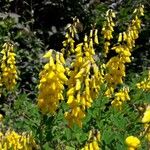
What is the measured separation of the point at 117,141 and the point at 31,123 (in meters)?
0.97

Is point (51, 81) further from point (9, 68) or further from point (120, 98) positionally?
point (9, 68)

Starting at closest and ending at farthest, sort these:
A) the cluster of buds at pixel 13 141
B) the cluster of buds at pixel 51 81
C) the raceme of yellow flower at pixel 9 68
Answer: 1. the cluster of buds at pixel 13 141
2. the cluster of buds at pixel 51 81
3. the raceme of yellow flower at pixel 9 68

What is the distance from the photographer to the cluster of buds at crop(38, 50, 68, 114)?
400 cm

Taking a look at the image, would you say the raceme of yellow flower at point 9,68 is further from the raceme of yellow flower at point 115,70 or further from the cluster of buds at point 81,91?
Answer: the cluster of buds at point 81,91

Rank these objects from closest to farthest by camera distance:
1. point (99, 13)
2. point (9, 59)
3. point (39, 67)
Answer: point (9, 59) < point (39, 67) < point (99, 13)

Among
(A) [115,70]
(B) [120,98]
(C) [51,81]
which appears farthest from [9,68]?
(C) [51,81]

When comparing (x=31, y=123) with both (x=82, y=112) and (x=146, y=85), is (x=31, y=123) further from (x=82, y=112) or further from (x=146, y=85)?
(x=146, y=85)

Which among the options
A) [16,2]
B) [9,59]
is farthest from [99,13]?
[9,59]

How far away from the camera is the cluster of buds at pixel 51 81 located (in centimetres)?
400

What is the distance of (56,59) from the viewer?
4023mm

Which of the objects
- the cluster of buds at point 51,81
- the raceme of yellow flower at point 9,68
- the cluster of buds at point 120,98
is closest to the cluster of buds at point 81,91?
the cluster of buds at point 51,81

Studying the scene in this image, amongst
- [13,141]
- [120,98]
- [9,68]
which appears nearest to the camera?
[13,141]

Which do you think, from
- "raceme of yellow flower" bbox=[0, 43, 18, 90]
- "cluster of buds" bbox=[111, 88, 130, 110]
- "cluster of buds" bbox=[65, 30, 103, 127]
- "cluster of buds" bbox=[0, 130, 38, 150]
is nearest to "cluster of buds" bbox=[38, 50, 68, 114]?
"cluster of buds" bbox=[65, 30, 103, 127]

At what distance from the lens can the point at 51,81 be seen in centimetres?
401
